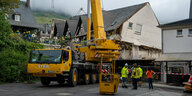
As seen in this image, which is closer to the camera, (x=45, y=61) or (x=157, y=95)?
(x=157, y=95)

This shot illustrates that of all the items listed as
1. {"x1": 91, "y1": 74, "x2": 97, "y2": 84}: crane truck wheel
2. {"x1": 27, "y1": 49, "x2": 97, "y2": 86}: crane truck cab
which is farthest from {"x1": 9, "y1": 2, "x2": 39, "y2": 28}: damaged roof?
{"x1": 27, "y1": 49, "x2": 97, "y2": 86}: crane truck cab

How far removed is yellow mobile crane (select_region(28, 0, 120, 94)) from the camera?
14.5m

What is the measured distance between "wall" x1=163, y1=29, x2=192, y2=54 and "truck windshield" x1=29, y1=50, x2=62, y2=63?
14114 millimetres

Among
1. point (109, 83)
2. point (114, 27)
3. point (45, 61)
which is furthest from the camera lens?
point (114, 27)

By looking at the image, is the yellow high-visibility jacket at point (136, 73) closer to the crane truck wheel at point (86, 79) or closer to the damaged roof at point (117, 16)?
the crane truck wheel at point (86, 79)

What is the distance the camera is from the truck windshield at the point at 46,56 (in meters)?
16.7

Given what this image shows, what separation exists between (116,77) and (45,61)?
215 inches

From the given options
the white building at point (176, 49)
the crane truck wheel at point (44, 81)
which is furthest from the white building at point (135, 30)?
the crane truck wheel at point (44, 81)

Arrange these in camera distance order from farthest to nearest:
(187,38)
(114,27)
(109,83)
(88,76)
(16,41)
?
(114,27) < (16,41) < (187,38) < (88,76) < (109,83)

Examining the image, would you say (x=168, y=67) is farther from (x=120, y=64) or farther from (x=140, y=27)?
(x=140, y=27)

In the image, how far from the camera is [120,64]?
30203 millimetres

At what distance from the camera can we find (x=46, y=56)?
1694cm

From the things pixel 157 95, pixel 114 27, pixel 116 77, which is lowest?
pixel 157 95

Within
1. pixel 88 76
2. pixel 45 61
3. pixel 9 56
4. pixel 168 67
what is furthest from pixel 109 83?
pixel 168 67
